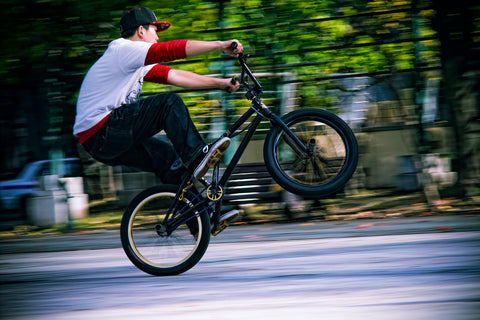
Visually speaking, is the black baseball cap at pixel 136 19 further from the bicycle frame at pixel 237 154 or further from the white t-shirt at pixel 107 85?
the bicycle frame at pixel 237 154

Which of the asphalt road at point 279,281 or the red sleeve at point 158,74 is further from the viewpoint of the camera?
the red sleeve at point 158,74

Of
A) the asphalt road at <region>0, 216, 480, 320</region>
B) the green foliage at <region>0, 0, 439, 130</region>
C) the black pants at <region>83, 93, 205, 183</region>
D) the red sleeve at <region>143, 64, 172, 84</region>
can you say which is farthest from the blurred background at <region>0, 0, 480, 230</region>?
the black pants at <region>83, 93, 205, 183</region>

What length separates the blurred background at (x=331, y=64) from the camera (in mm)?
8578

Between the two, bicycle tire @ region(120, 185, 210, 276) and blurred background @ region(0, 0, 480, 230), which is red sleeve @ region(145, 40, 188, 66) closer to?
bicycle tire @ region(120, 185, 210, 276)

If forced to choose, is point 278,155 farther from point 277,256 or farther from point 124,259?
point 124,259

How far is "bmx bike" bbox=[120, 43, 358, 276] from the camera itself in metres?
4.38

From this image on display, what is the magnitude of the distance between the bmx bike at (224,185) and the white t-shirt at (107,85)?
Result: 651 mm

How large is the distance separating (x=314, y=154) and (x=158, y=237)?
1281 millimetres

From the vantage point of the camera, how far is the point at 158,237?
4531 mm

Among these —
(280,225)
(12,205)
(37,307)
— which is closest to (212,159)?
(37,307)

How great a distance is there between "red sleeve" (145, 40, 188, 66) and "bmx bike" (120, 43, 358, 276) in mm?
419

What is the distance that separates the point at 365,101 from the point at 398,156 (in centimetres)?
116

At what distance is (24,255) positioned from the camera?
6.71 metres

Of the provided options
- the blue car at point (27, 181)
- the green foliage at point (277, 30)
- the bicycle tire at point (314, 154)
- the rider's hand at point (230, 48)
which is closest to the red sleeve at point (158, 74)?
the rider's hand at point (230, 48)
